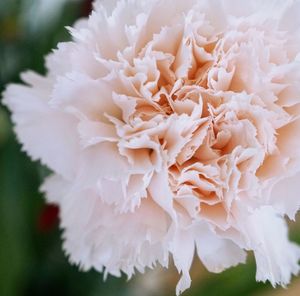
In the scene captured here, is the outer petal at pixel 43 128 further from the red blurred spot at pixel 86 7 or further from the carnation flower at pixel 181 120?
the red blurred spot at pixel 86 7

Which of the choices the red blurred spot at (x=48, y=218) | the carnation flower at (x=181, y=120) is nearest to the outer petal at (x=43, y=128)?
the carnation flower at (x=181, y=120)

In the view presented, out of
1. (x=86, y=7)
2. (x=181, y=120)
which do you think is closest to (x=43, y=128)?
(x=181, y=120)

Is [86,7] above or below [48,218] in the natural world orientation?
above

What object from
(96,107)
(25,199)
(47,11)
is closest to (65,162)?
(96,107)

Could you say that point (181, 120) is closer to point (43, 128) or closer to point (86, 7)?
point (43, 128)

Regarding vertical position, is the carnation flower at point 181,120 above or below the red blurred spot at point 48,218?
above

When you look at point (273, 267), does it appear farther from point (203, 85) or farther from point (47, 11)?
point (47, 11)

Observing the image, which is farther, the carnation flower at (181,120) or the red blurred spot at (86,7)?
the red blurred spot at (86,7)
